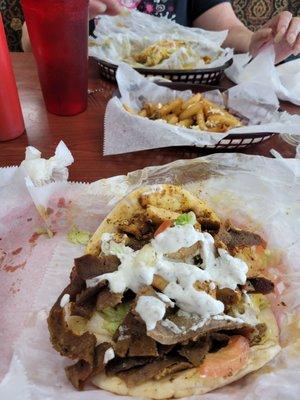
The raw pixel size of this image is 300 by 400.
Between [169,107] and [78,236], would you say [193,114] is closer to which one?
[169,107]

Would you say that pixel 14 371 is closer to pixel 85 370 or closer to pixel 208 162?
pixel 85 370

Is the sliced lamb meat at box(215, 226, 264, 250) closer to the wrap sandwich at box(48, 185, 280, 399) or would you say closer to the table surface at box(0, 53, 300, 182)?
the wrap sandwich at box(48, 185, 280, 399)

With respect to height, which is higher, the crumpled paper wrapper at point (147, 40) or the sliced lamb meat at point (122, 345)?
the crumpled paper wrapper at point (147, 40)

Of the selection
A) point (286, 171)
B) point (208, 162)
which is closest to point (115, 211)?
point (208, 162)

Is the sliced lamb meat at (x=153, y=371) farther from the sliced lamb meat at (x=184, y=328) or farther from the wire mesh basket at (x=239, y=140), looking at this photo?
the wire mesh basket at (x=239, y=140)

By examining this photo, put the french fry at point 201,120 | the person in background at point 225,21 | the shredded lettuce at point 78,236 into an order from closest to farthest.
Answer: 1. the shredded lettuce at point 78,236
2. the french fry at point 201,120
3. the person in background at point 225,21

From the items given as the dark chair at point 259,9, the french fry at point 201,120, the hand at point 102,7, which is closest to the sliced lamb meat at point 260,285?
the french fry at point 201,120

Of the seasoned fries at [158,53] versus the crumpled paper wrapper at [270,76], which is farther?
the seasoned fries at [158,53]
